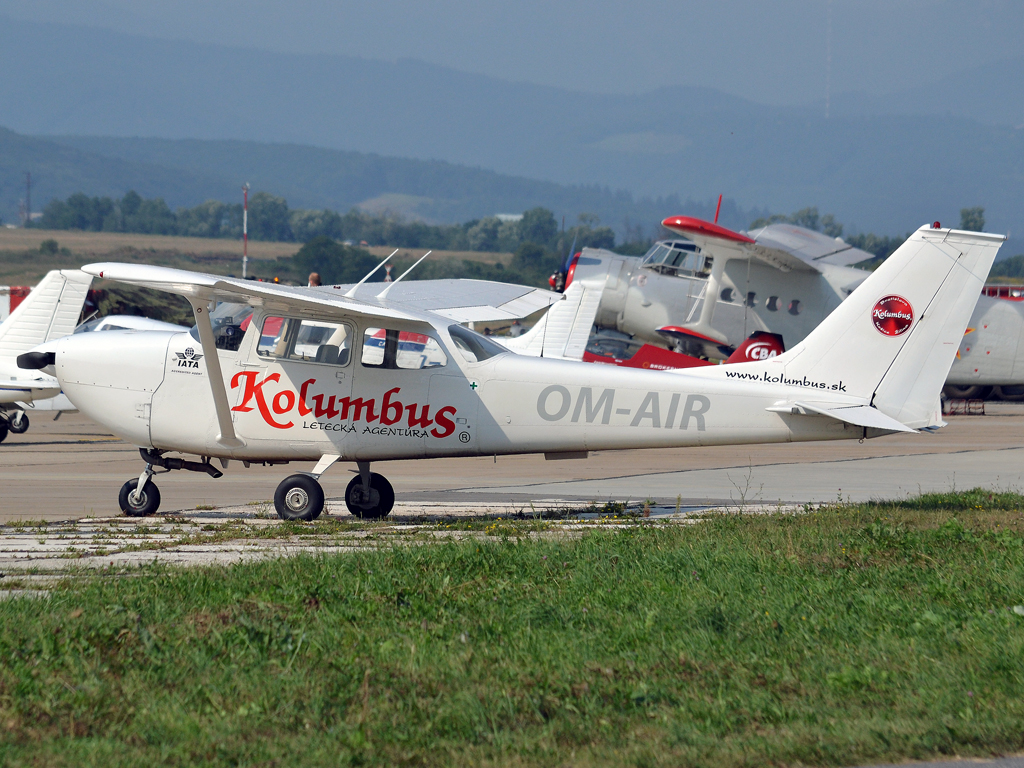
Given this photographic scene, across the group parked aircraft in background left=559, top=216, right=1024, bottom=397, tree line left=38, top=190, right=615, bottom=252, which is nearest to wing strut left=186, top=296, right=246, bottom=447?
parked aircraft in background left=559, top=216, right=1024, bottom=397

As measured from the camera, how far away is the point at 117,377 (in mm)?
10914

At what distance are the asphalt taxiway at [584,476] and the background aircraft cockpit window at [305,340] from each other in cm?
188

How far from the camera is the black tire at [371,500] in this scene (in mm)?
11094

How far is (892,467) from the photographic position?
1638 centimetres

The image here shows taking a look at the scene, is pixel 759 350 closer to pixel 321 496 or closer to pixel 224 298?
pixel 321 496

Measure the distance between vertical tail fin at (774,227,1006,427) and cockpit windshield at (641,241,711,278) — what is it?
17.7 metres

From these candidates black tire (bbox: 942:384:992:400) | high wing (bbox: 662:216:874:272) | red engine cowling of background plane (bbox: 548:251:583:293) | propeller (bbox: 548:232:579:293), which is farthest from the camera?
black tire (bbox: 942:384:992:400)

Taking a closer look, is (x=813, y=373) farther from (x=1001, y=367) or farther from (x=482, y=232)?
(x=482, y=232)

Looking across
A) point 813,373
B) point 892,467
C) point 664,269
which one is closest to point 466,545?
point 813,373

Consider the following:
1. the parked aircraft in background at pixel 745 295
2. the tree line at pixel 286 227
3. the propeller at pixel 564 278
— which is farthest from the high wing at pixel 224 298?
the tree line at pixel 286 227

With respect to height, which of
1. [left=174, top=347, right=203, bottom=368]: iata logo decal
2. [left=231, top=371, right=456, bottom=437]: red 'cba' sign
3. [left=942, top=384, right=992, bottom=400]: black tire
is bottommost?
[left=942, top=384, right=992, bottom=400]: black tire

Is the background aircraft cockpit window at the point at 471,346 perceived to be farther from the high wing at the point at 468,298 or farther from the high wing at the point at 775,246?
the high wing at the point at 775,246

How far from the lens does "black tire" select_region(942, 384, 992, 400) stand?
2946 centimetres

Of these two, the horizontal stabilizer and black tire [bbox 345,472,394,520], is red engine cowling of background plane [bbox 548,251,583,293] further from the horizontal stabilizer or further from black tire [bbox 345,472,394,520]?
the horizontal stabilizer
